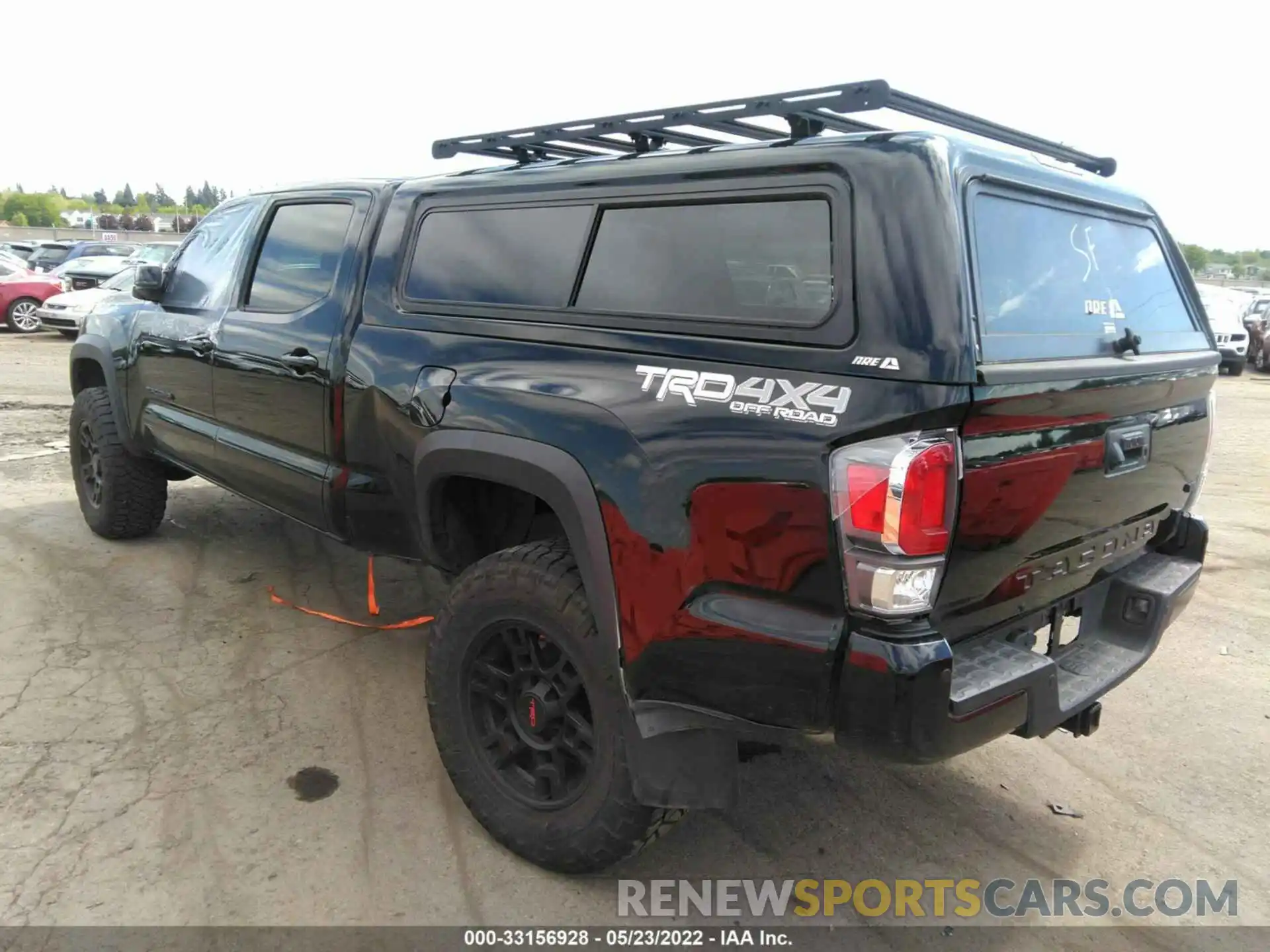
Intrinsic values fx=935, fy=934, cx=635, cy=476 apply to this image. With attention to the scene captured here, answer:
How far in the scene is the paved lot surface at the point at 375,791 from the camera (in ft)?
8.61

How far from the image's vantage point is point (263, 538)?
18.6 ft

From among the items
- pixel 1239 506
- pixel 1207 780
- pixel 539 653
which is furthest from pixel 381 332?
pixel 1239 506

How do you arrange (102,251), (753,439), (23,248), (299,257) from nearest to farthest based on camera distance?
1. (753,439)
2. (299,257)
3. (102,251)
4. (23,248)

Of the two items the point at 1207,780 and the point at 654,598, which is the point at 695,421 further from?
the point at 1207,780

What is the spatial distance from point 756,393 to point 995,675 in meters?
0.88

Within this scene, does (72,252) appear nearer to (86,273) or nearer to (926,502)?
(86,273)

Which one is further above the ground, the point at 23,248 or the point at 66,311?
the point at 23,248

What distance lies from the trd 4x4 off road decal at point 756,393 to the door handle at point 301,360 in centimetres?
175

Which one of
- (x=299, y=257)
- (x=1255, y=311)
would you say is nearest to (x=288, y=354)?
(x=299, y=257)

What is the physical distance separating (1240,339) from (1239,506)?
484 inches

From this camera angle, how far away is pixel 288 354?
3.72 meters

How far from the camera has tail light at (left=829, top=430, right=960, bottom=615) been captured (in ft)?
6.45

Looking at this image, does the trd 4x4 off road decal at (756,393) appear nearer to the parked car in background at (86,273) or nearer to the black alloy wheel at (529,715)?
the black alloy wheel at (529,715)

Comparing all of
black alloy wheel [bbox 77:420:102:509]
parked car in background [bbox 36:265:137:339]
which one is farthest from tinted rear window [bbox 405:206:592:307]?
parked car in background [bbox 36:265:137:339]
